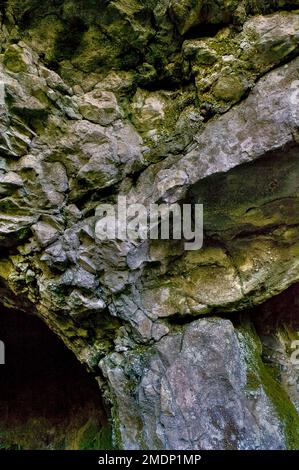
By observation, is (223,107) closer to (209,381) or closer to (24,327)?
(209,381)

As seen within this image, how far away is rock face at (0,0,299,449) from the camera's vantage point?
348 centimetres

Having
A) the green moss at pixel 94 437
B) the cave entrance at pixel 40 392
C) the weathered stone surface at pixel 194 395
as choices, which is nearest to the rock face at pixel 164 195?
the weathered stone surface at pixel 194 395

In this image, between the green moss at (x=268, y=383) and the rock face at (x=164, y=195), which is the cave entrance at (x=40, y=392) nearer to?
the rock face at (x=164, y=195)

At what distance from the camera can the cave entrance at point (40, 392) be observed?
5609 millimetres

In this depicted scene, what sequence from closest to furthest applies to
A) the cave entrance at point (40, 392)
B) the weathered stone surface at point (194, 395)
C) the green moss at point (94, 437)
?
the weathered stone surface at point (194, 395)
the green moss at point (94, 437)
the cave entrance at point (40, 392)

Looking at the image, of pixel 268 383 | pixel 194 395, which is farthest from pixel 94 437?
pixel 268 383

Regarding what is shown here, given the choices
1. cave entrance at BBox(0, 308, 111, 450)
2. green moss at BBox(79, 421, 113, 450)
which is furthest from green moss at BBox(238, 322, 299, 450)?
cave entrance at BBox(0, 308, 111, 450)

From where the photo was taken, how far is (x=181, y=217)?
3.74 metres

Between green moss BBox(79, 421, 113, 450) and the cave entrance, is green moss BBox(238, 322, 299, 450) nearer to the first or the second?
green moss BBox(79, 421, 113, 450)

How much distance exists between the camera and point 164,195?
3.72 meters

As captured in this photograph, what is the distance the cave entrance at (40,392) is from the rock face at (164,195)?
1963mm

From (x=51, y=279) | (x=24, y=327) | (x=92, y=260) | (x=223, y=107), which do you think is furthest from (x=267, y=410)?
(x=24, y=327)

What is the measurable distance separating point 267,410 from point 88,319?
198cm

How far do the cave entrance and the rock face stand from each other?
1963 mm
